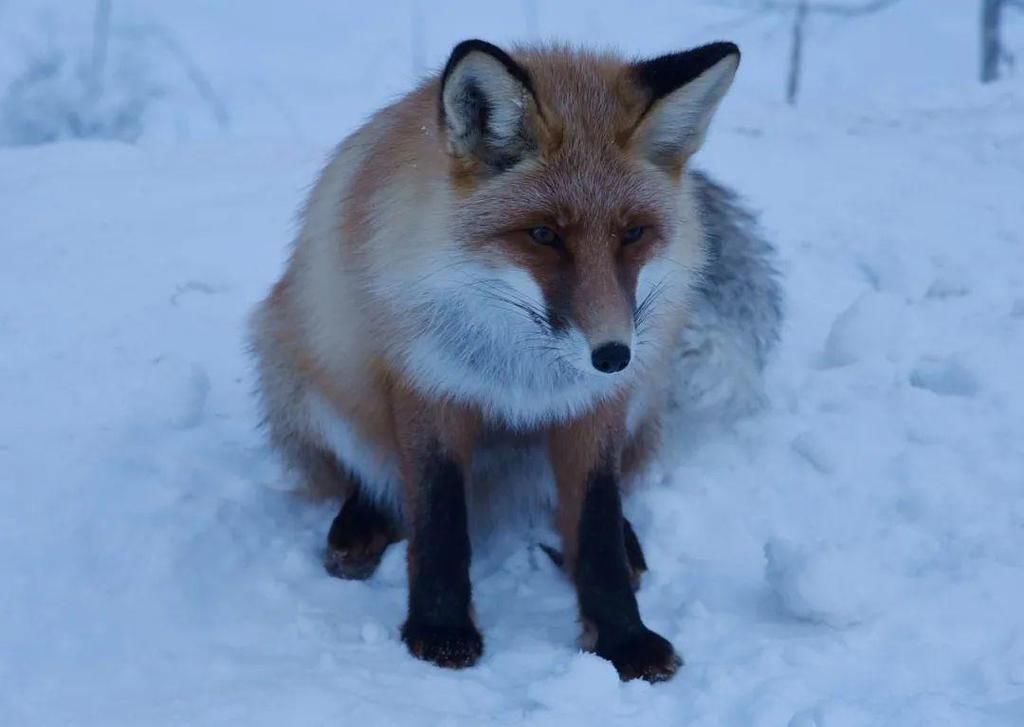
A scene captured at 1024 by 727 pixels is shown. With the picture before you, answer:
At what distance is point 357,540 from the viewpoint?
288 centimetres

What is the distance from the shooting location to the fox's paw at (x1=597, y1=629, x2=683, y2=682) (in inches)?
91.6

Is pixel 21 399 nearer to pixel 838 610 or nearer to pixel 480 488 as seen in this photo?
pixel 480 488

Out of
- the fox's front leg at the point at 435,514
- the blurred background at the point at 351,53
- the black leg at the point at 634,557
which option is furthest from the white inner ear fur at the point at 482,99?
the blurred background at the point at 351,53

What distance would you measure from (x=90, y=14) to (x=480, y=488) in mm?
8484

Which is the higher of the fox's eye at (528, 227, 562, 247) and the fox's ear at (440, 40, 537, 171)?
the fox's ear at (440, 40, 537, 171)

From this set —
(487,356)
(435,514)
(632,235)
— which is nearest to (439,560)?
(435,514)

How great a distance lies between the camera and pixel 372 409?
275 centimetres

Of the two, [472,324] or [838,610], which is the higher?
[472,324]

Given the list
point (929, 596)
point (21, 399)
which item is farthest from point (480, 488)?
point (21, 399)

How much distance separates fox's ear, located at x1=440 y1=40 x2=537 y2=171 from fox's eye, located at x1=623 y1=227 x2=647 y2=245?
0.85 feet

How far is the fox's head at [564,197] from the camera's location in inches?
83.6

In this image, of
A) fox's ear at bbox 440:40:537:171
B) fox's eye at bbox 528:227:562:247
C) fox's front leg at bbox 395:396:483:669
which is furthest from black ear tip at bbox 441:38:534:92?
fox's front leg at bbox 395:396:483:669

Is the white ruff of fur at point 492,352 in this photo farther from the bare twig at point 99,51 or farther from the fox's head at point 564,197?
the bare twig at point 99,51

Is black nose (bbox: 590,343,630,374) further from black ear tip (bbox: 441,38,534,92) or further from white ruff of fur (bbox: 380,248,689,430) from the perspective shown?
black ear tip (bbox: 441,38,534,92)
